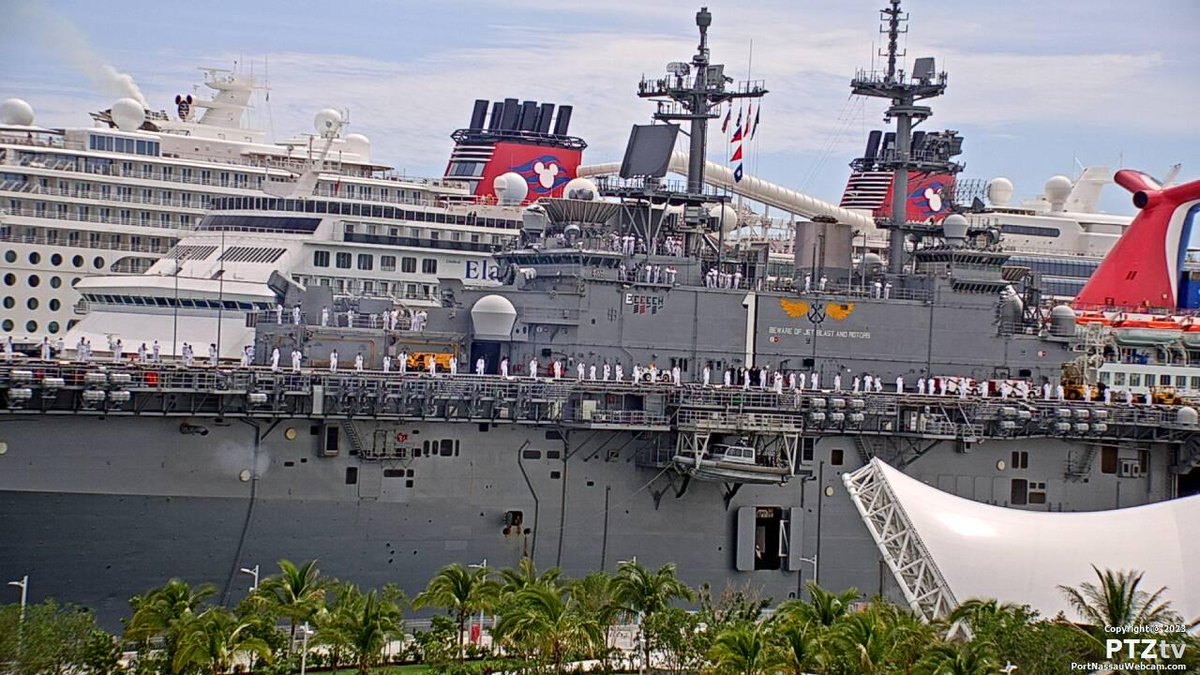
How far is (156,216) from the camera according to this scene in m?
64.6

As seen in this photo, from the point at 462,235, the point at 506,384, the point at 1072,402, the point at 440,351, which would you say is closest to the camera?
the point at 506,384

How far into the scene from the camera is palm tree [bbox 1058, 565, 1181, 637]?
2883 centimetres

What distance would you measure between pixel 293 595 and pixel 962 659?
1155 cm

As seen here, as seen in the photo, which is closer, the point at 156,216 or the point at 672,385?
the point at 672,385

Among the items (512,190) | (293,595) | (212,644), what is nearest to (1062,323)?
(512,190)

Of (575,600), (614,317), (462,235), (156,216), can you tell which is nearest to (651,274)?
(614,317)

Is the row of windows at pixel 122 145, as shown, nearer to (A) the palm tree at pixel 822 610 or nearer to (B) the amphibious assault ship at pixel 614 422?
(B) the amphibious assault ship at pixel 614 422

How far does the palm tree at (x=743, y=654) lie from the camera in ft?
86.4

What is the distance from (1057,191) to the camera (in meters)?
94.9

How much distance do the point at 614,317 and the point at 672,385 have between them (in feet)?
9.43

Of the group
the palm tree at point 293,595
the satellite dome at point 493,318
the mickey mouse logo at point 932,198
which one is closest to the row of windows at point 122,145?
the satellite dome at point 493,318

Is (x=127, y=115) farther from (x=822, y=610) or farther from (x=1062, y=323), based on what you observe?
(x=822, y=610)

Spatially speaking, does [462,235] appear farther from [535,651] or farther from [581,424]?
[535,651]

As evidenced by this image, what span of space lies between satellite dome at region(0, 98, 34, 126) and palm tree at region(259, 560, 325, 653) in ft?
139
